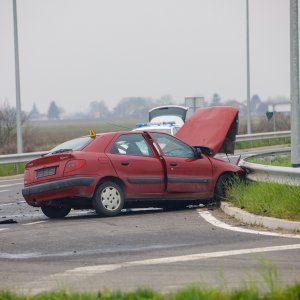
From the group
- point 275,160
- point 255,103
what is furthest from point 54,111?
point 275,160

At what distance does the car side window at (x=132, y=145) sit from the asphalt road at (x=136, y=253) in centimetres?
105

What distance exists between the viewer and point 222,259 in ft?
31.6

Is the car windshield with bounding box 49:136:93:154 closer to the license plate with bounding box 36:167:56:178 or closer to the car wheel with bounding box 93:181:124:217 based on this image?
the license plate with bounding box 36:167:56:178

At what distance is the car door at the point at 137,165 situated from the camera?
15.3m

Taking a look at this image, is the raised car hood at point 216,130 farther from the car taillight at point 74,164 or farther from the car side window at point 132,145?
the car taillight at point 74,164

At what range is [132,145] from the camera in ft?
51.7

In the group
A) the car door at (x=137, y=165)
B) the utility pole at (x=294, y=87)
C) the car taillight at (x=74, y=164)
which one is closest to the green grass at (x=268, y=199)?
the utility pole at (x=294, y=87)

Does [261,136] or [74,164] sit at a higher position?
[74,164]

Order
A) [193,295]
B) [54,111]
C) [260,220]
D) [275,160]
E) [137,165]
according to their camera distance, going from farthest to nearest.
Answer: [54,111], [275,160], [137,165], [260,220], [193,295]

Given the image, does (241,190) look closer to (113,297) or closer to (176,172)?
(176,172)

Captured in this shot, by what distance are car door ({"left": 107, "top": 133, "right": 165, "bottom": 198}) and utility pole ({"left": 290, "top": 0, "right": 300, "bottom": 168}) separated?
7.41 feet

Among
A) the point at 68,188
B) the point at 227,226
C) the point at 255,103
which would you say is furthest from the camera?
the point at 255,103

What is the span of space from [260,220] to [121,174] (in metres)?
3.09

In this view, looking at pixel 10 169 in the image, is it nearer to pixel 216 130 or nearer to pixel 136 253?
pixel 216 130
